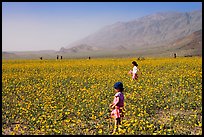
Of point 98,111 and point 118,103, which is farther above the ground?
point 118,103

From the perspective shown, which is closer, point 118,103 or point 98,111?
point 118,103

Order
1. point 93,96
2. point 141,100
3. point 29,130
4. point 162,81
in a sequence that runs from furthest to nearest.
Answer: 1. point 162,81
2. point 93,96
3. point 141,100
4. point 29,130

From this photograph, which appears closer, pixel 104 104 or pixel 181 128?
pixel 181 128

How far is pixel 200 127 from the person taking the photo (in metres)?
9.44

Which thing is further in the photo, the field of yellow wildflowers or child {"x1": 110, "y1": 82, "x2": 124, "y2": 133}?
child {"x1": 110, "y1": 82, "x2": 124, "y2": 133}

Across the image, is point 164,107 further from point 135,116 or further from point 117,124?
point 117,124

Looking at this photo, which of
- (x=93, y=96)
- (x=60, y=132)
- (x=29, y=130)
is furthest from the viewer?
(x=93, y=96)

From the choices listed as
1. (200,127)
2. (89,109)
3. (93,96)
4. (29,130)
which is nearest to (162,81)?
(93,96)

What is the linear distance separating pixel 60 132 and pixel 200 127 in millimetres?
3728

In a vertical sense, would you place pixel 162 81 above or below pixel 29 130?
above

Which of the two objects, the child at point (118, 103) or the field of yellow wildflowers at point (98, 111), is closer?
the field of yellow wildflowers at point (98, 111)

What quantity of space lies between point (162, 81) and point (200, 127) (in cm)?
831

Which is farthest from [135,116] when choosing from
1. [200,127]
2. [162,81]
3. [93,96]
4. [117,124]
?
[162,81]

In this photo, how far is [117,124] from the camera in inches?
369
